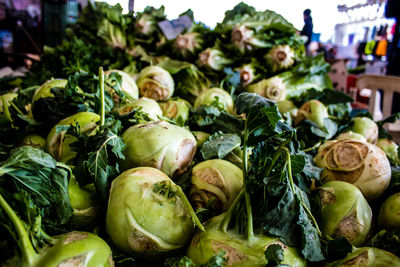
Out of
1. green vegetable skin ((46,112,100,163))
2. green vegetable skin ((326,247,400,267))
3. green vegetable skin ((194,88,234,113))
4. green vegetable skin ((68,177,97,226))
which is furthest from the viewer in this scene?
green vegetable skin ((194,88,234,113))

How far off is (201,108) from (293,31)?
6.74 ft

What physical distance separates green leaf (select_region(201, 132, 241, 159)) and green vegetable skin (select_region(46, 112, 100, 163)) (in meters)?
0.60

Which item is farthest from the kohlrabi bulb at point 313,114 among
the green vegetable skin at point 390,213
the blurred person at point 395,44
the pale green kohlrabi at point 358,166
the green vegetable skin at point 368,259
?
the blurred person at point 395,44

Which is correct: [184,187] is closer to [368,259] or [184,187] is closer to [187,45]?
[368,259]

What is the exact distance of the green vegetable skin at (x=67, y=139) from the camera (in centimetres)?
158

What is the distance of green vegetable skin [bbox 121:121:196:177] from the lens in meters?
1.49

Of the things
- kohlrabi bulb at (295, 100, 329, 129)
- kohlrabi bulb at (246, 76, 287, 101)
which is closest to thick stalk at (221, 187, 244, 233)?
kohlrabi bulb at (295, 100, 329, 129)

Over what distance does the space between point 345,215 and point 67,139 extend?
56.2 inches

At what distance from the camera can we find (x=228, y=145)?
64.6 inches

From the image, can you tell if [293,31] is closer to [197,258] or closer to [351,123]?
[351,123]

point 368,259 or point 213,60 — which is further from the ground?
point 213,60

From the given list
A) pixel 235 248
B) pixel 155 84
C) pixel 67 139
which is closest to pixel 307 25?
pixel 155 84

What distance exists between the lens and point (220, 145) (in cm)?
162

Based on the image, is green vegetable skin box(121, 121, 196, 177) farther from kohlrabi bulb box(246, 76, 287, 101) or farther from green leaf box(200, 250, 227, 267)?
kohlrabi bulb box(246, 76, 287, 101)
